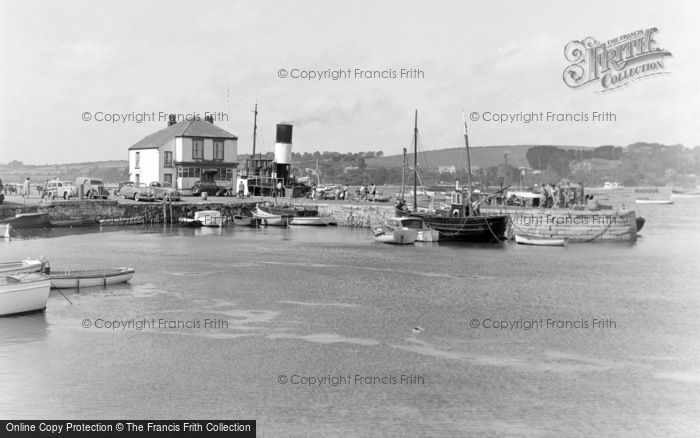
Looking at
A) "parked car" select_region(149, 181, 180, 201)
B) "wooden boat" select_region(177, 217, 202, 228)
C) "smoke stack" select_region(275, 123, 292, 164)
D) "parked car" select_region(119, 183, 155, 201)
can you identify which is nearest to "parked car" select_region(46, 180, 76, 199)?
"parked car" select_region(119, 183, 155, 201)

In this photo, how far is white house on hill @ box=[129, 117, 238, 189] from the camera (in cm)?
8350

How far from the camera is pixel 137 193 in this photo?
75750mm

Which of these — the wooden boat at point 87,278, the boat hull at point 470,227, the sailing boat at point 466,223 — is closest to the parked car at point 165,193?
the sailing boat at point 466,223

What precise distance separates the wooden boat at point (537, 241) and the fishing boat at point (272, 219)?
2333 centimetres

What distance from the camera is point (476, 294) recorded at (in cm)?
3550

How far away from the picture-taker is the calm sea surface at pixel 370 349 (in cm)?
1895

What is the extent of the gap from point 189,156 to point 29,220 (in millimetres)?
23561

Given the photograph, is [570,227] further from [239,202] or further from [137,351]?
[137,351]

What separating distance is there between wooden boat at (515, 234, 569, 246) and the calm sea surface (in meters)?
11.0

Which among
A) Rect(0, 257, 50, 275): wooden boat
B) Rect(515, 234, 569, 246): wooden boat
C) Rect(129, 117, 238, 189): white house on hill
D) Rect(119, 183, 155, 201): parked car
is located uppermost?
Rect(129, 117, 238, 189): white house on hill

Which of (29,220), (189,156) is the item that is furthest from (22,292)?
(189,156)

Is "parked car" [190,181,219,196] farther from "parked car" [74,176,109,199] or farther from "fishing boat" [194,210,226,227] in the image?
"fishing boat" [194,210,226,227]

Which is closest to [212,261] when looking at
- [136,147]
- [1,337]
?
[1,337]

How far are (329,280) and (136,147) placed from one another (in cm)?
5558
